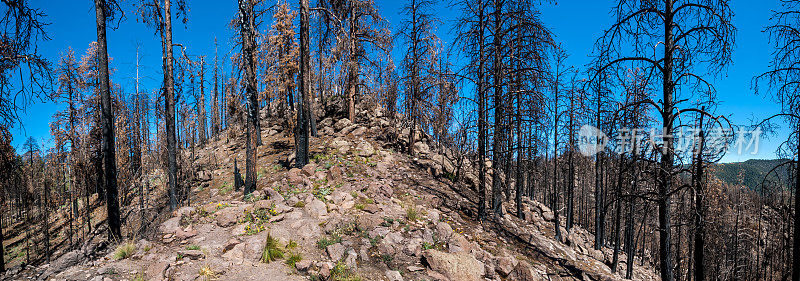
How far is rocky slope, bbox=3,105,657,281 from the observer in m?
5.45

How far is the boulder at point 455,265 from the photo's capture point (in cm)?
605

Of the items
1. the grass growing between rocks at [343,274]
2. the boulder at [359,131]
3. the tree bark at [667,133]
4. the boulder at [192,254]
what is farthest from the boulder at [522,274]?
the boulder at [359,131]

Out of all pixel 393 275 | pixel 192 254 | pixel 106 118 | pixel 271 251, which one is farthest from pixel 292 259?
pixel 106 118

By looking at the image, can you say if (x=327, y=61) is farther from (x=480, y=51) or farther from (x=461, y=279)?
(x=461, y=279)

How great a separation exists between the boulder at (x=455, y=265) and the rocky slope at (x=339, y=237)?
0.02 meters

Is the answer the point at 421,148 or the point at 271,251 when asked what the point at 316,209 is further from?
the point at 421,148

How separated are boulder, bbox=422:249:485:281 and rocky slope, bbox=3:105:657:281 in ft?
0.07

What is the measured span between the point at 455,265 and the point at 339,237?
2.58 metres

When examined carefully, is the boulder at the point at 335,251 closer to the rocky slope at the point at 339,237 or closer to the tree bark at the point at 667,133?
the rocky slope at the point at 339,237

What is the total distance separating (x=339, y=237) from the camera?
22.3 ft

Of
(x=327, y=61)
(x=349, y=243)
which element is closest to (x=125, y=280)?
(x=349, y=243)

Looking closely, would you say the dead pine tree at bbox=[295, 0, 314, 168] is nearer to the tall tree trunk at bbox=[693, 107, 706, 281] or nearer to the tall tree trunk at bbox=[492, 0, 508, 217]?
the tall tree trunk at bbox=[492, 0, 508, 217]

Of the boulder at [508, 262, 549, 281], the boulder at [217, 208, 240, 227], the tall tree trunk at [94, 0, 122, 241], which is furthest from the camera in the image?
the tall tree trunk at [94, 0, 122, 241]

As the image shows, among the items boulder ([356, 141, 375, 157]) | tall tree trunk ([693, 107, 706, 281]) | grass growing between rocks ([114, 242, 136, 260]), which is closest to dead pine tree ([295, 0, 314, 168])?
boulder ([356, 141, 375, 157])
